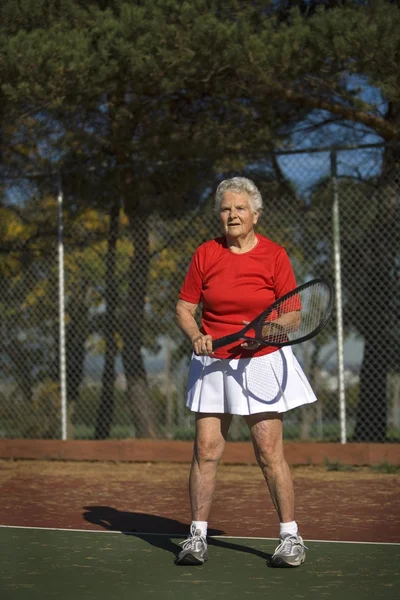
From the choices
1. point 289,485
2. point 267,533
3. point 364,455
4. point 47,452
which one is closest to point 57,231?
point 47,452

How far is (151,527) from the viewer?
22.1ft

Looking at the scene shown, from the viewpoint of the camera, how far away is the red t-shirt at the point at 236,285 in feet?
17.6

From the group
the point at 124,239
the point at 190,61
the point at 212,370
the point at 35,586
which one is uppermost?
the point at 190,61

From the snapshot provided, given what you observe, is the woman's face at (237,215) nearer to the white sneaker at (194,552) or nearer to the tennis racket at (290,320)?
the tennis racket at (290,320)

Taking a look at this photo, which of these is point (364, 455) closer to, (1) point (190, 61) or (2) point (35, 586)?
(1) point (190, 61)

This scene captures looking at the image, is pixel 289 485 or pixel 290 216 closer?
pixel 289 485

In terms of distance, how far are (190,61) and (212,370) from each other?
5.86 meters

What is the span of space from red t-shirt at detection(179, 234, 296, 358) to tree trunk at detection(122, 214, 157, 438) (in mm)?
5927

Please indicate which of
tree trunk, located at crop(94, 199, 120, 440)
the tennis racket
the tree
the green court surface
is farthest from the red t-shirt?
tree trunk, located at crop(94, 199, 120, 440)

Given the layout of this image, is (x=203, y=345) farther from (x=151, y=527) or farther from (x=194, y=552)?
(x=151, y=527)

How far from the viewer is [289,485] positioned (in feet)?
17.4

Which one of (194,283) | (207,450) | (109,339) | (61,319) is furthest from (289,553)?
(109,339)

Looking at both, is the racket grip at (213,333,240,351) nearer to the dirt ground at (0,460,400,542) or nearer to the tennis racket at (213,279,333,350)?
the tennis racket at (213,279,333,350)

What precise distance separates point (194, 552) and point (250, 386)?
0.84 meters
